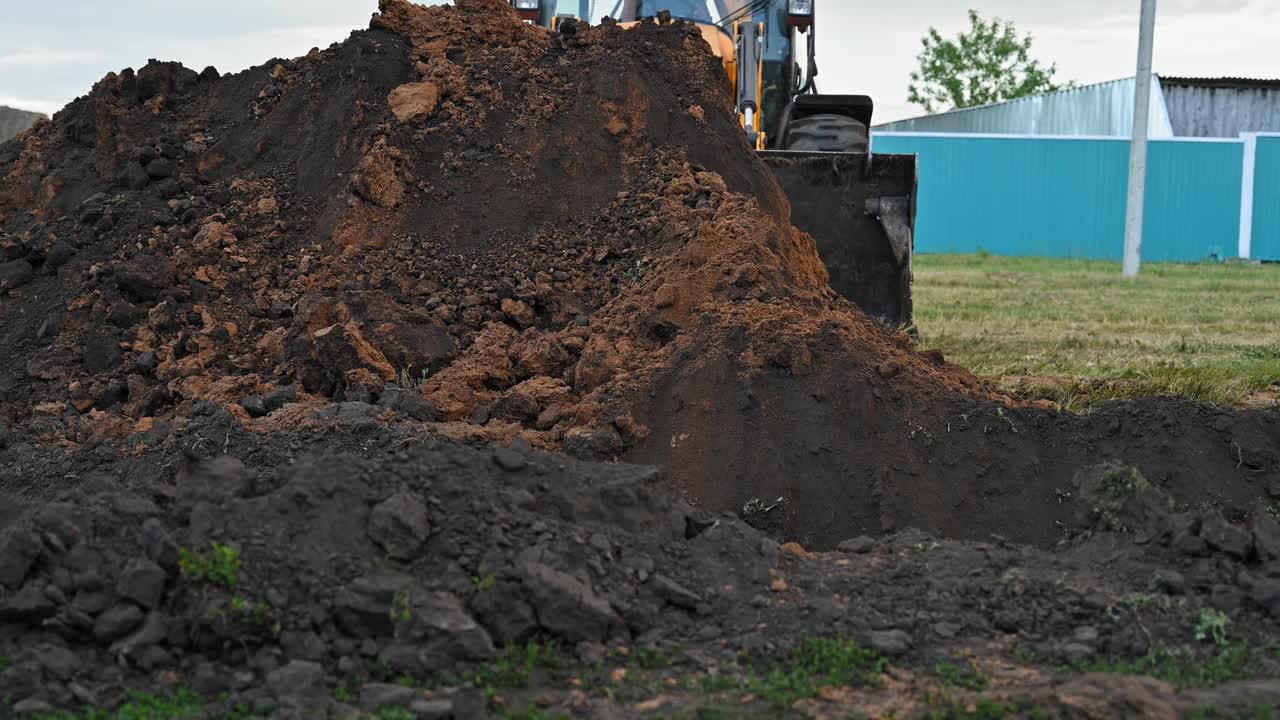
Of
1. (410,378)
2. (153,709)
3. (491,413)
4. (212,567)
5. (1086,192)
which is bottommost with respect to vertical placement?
(153,709)

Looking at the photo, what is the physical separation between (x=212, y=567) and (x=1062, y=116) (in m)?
28.4

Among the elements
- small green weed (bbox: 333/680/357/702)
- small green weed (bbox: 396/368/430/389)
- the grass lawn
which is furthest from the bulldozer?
small green weed (bbox: 333/680/357/702)

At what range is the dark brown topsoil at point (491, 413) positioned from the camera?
4.10m

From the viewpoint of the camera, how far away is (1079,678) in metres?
3.87

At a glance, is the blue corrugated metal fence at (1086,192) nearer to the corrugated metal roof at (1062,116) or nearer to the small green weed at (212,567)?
the corrugated metal roof at (1062,116)

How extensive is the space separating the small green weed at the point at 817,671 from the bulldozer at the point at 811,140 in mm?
5262

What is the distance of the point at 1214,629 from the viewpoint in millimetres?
4219

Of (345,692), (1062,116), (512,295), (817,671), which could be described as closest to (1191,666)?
(817,671)

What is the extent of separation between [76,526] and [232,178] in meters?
4.81

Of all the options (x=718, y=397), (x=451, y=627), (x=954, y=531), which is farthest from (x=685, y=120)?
(x=451, y=627)

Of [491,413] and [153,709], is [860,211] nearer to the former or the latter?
[491,413]

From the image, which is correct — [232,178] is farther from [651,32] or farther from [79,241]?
[651,32]

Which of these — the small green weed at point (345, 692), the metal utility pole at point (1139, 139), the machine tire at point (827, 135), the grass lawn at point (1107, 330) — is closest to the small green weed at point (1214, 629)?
the small green weed at point (345, 692)

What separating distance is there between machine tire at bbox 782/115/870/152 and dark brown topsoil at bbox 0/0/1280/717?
5.77 ft
